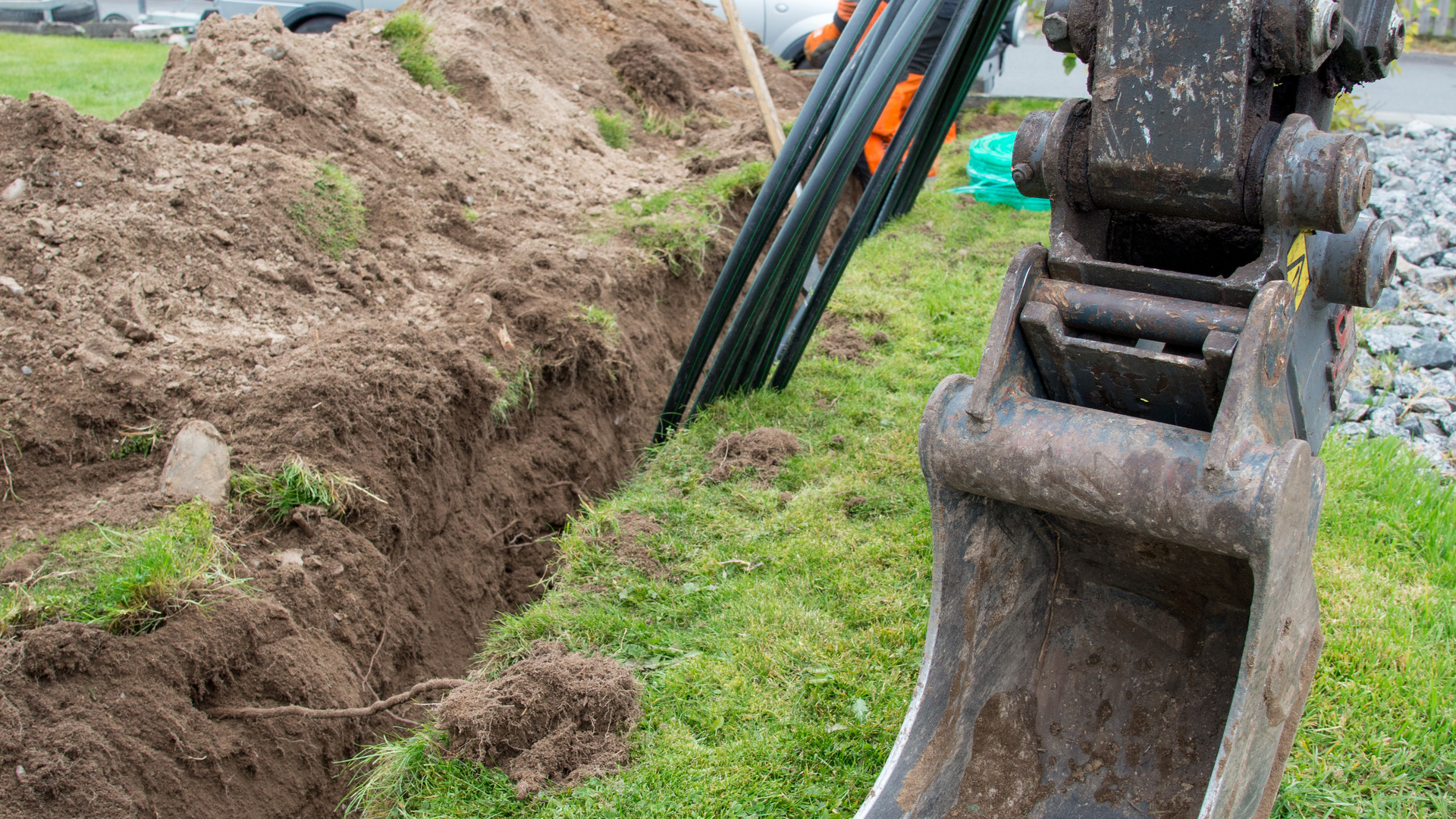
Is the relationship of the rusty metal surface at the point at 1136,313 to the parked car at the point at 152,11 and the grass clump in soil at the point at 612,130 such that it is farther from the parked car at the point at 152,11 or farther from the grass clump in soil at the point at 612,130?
the parked car at the point at 152,11

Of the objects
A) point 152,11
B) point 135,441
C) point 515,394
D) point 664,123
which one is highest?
point 152,11

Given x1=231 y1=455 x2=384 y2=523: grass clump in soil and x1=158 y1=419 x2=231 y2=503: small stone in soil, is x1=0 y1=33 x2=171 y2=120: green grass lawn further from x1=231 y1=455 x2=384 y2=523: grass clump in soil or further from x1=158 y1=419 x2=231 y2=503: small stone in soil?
x1=231 y1=455 x2=384 y2=523: grass clump in soil

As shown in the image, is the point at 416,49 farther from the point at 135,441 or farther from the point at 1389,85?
the point at 1389,85

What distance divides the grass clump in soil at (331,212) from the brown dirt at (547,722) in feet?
9.34

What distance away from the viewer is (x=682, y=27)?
10336 mm

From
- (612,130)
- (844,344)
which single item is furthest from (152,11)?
(844,344)

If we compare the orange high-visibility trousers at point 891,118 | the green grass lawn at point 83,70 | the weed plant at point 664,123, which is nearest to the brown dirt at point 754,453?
the orange high-visibility trousers at point 891,118

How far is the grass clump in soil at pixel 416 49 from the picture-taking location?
684 cm

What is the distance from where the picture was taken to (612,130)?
7.64 m

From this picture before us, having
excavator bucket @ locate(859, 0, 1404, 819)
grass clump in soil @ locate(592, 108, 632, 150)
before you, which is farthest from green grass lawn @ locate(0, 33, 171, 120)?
excavator bucket @ locate(859, 0, 1404, 819)

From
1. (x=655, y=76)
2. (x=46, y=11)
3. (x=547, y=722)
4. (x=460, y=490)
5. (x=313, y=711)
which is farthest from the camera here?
(x=46, y=11)

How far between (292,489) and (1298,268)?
3.17 metres

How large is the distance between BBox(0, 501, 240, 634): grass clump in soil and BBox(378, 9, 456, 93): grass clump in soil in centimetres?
441

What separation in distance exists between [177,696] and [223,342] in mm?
1750
